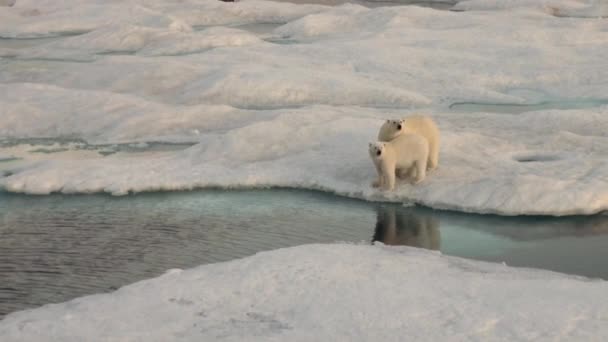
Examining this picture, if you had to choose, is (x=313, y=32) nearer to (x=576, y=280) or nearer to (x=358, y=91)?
(x=358, y=91)

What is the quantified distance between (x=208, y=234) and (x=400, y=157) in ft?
7.25

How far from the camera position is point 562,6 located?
27.1 m

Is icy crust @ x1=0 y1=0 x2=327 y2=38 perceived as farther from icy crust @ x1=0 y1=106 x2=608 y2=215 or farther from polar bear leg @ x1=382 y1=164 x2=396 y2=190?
polar bear leg @ x1=382 y1=164 x2=396 y2=190

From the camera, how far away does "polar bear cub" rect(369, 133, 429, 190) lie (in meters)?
9.51

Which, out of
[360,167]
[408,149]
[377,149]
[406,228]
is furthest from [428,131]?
[406,228]

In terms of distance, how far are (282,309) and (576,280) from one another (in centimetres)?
226

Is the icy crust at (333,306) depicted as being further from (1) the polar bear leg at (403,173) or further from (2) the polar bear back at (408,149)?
(1) the polar bear leg at (403,173)

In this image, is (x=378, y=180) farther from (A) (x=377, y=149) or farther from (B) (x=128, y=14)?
(B) (x=128, y=14)

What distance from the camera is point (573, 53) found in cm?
1848

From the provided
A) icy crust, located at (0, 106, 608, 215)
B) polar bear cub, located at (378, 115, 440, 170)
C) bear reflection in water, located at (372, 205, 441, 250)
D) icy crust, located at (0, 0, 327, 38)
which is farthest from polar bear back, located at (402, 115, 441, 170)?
icy crust, located at (0, 0, 327, 38)

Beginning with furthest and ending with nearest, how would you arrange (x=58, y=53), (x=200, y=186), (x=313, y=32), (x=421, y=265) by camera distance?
1. (x=313, y=32)
2. (x=58, y=53)
3. (x=200, y=186)
4. (x=421, y=265)

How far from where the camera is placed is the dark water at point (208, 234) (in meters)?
7.68

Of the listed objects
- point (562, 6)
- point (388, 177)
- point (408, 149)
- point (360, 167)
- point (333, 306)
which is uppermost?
point (408, 149)

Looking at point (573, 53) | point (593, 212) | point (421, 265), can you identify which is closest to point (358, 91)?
point (573, 53)
